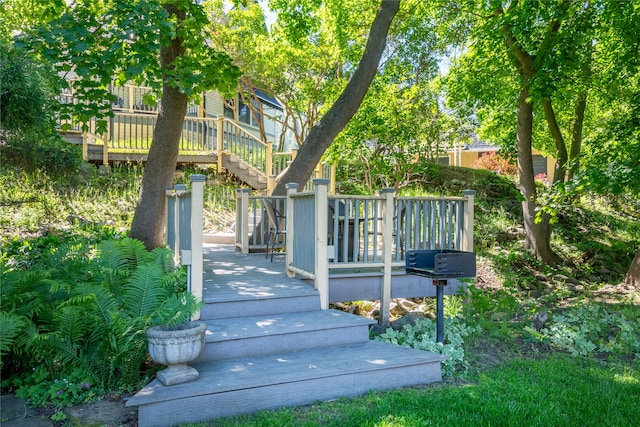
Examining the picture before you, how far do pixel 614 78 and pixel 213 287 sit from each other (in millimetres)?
8147

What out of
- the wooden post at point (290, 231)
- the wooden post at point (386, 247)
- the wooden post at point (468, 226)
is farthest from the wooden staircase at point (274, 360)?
the wooden post at point (468, 226)

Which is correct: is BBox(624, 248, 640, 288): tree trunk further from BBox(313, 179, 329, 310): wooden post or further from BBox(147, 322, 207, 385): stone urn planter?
BBox(147, 322, 207, 385): stone urn planter

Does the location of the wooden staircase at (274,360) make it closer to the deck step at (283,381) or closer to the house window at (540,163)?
the deck step at (283,381)

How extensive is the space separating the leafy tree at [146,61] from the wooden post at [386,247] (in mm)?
Result: 2762

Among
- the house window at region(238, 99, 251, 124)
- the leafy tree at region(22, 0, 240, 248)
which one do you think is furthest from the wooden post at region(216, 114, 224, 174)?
the house window at region(238, 99, 251, 124)

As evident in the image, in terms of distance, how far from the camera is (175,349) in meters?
3.49

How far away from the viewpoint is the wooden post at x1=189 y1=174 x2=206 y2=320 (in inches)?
177

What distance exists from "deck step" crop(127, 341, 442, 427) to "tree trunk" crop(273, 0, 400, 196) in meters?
3.55

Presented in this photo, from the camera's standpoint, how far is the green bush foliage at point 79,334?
3559 millimetres

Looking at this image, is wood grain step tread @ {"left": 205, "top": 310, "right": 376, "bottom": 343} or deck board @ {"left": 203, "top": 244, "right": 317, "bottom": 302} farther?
deck board @ {"left": 203, "top": 244, "right": 317, "bottom": 302}

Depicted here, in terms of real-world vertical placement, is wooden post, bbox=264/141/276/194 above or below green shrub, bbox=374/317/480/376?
above

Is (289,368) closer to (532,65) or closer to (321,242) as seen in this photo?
(321,242)

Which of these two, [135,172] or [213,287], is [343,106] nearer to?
[213,287]

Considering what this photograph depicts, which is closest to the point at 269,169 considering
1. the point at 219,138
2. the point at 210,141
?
the point at 219,138
